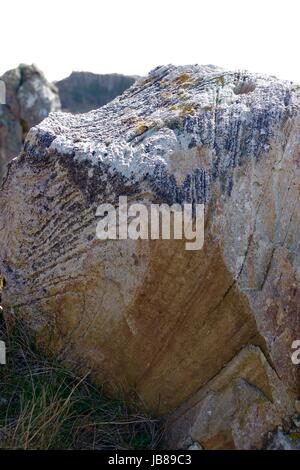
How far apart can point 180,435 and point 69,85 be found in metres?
22.2

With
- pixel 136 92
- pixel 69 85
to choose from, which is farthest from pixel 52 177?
pixel 69 85

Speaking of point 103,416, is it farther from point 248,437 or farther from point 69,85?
→ point 69,85

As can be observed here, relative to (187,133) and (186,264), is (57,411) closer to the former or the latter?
Answer: (186,264)

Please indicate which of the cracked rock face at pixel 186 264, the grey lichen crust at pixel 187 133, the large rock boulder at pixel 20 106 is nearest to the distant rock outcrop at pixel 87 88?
the large rock boulder at pixel 20 106

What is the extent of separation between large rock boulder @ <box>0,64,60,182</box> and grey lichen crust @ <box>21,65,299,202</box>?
12.3 meters

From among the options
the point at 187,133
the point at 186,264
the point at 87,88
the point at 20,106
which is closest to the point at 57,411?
the point at 186,264

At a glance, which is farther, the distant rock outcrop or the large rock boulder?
the distant rock outcrop

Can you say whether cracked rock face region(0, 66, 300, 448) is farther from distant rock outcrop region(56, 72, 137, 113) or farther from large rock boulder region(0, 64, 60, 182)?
distant rock outcrop region(56, 72, 137, 113)

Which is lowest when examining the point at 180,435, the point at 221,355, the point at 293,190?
the point at 180,435

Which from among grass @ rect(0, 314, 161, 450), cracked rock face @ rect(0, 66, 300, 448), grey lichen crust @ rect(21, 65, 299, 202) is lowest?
grass @ rect(0, 314, 161, 450)

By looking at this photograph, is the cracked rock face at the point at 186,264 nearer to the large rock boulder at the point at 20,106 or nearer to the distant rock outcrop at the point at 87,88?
the large rock boulder at the point at 20,106

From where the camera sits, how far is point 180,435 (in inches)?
149

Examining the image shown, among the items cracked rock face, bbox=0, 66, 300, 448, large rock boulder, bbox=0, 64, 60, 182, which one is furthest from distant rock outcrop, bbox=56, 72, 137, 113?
cracked rock face, bbox=0, 66, 300, 448

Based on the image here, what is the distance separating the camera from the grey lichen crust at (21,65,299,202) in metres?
3.78
